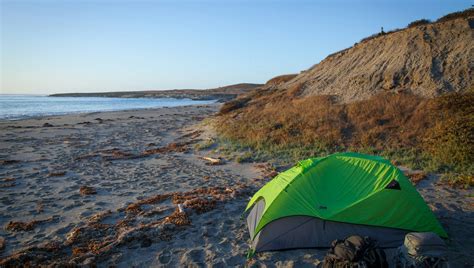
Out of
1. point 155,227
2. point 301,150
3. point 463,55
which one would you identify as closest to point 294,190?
point 155,227

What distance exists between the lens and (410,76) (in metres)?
16.6

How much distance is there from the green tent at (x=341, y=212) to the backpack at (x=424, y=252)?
43.9 inches

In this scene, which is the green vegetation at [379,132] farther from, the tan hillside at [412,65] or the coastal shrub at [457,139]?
the tan hillside at [412,65]

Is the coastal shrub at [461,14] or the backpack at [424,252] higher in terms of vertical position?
the coastal shrub at [461,14]

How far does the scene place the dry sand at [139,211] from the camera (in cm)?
532

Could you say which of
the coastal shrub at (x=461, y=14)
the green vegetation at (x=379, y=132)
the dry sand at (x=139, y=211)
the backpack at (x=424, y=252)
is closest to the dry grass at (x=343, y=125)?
the green vegetation at (x=379, y=132)

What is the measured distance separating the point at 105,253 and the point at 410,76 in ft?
54.8

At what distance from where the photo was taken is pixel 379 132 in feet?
41.1

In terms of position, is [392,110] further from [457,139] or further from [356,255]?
[356,255]

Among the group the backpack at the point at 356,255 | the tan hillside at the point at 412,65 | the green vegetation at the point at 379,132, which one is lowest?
the backpack at the point at 356,255

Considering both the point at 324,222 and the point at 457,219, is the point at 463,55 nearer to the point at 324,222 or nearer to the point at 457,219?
the point at 457,219

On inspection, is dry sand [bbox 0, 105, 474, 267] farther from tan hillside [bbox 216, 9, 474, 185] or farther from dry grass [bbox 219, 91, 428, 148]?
dry grass [bbox 219, 91, 428, 148]

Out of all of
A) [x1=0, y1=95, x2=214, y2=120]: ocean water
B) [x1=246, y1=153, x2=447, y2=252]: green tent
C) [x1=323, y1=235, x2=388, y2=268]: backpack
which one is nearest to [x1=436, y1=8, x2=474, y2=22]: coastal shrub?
[x1=246, y1=153, x2=447, y2=252]: green tent

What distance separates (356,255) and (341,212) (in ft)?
3.82
